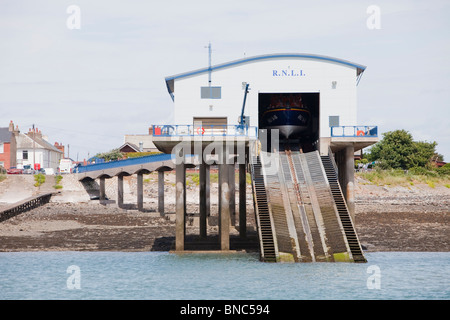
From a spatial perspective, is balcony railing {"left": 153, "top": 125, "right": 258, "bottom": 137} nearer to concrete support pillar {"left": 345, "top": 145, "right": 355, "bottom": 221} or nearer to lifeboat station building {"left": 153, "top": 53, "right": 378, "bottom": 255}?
lifeboat station building {"left": 153, "top": 53, "right": 378, "bottom": 255}

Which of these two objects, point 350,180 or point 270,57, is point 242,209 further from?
point 270,57

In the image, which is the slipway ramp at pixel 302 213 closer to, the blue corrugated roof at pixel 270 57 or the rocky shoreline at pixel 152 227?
the rocky shoreline at pixel 152 227

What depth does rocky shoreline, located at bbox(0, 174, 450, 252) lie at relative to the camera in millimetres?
38531

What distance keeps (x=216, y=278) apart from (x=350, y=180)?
1087 centimetres

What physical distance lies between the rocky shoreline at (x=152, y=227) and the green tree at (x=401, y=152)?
36424 mm

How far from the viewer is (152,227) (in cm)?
4862

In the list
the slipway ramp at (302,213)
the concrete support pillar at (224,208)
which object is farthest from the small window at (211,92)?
the concrete support pillar at (224,208)

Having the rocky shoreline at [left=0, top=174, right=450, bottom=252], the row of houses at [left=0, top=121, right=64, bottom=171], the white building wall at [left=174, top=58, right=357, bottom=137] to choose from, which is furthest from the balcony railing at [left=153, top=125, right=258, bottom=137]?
the row of houses at [left=0, top=121, right=64, bottom=171]

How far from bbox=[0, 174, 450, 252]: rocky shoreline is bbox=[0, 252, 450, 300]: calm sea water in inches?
153

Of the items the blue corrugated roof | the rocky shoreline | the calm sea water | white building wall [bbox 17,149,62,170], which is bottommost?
the rocky shoreline

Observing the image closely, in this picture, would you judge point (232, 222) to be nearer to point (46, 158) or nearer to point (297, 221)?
point (297, 221)

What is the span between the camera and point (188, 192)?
74.7 metres

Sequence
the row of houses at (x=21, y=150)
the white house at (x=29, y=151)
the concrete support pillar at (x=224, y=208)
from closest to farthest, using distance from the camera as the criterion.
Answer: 1. the concrete support pillar at (x=224, y=208)
2. the row of houses at (x=21, y=150)
3. the white house at (x=29, y=151)

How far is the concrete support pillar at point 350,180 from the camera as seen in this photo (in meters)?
34.7
